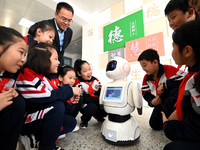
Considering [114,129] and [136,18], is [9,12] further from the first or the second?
[114,129]

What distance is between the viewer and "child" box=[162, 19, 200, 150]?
15.6 inches

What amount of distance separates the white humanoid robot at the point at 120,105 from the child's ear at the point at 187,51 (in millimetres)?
377

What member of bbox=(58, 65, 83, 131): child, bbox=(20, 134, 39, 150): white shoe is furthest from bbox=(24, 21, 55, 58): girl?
bbox=(20, 134, 39, 150): white shoe

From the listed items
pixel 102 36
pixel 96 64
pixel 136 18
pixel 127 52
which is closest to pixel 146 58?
pixel 127 52

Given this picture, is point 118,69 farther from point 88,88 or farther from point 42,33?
point 42,33

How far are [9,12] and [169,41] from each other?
11.6 ft

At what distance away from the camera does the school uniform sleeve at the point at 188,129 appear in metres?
0.39

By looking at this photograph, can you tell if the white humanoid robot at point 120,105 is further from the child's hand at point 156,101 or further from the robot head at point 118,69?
the child's hand at point 156,101

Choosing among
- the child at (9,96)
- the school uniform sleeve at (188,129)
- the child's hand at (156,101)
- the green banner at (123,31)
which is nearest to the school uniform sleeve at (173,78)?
the child's hand at (156,101)

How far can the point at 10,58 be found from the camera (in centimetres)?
54

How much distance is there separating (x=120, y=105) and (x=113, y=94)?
9 centimetres

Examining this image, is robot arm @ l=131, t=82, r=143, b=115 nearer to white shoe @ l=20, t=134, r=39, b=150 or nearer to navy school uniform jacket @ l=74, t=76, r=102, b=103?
navy school uniform jacket @ l=74, t=76, r=102, b=103

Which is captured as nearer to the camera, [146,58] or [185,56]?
[185,56]

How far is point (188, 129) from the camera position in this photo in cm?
40
